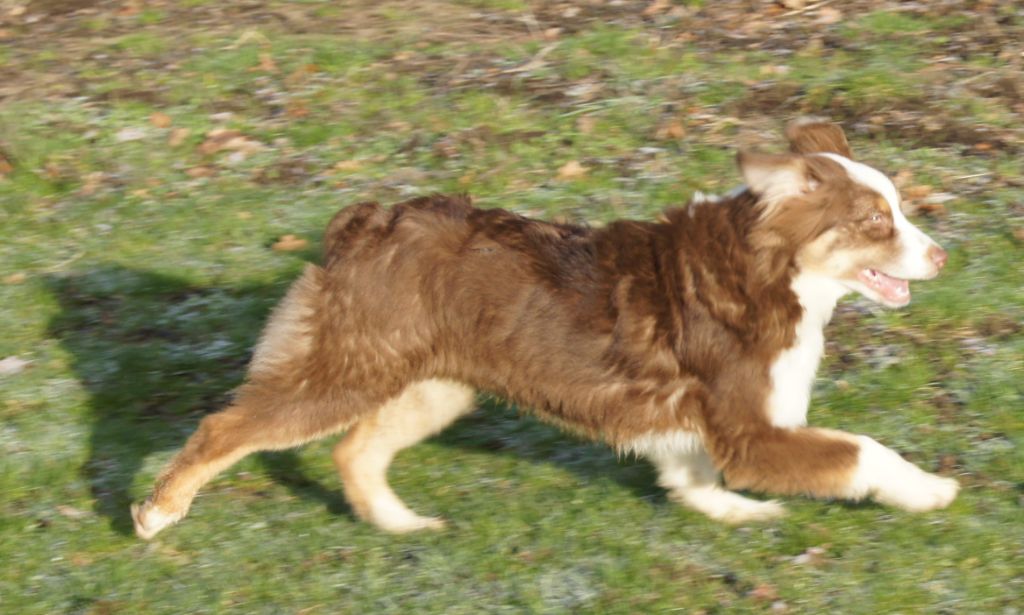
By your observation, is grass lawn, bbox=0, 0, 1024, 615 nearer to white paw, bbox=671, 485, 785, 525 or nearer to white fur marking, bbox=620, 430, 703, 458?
white paw, bbox=671, 485, 785, 525

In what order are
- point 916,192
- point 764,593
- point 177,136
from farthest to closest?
point 177,136
point 916,192
point 764,593

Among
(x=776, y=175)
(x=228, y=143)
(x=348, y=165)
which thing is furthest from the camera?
(x=228, y=143)

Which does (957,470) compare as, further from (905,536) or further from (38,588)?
(38,588)

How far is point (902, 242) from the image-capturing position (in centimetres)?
530

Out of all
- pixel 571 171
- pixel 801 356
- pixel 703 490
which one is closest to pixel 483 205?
pixel 571 171

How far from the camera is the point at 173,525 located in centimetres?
605

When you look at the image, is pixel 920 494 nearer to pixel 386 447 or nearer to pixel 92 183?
pixel 386 447

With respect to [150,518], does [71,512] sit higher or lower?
lower

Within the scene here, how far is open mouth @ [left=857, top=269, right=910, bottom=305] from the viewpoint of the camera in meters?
5.36

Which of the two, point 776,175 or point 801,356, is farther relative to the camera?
point 801,356

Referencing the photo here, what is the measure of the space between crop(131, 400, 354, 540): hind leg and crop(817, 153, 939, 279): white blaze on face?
2.28 m

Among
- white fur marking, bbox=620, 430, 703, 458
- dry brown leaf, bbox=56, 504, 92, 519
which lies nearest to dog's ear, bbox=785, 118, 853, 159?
white fur marking, bbox=620, 430, 703, 458

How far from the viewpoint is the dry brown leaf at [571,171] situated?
9.38m

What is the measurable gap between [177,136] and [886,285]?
6576 millimetres
